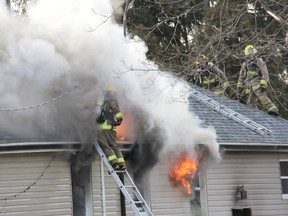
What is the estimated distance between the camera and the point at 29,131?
1490 cm

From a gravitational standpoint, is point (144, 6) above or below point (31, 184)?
above

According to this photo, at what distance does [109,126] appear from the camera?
14891 mm

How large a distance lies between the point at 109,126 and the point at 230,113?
5.93 meters

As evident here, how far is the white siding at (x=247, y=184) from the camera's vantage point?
59.4ft

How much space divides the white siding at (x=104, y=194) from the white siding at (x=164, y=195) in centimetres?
104

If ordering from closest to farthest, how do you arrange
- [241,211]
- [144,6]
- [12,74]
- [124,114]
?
[12,74] → [124,114] → [241,211] → [144,6]

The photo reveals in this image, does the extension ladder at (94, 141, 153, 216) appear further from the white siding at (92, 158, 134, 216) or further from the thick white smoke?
the white siding at (92, 158, 134, 216)

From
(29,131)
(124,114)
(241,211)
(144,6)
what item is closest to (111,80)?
(124,114)

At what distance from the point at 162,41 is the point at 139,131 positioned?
13.5 m

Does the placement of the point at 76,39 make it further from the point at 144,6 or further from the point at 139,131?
the point at 144,6

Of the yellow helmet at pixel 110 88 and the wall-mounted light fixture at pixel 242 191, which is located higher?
the yellow helmet at pixel 110 88

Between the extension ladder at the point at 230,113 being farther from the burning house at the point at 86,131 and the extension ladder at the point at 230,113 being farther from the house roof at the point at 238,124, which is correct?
the burning house at the point at 86,131

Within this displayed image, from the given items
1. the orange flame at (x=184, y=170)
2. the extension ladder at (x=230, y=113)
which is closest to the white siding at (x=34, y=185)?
the orange flame at (x=184, y=170)

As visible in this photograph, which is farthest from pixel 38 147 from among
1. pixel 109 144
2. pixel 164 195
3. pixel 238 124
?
pixel 238 124
